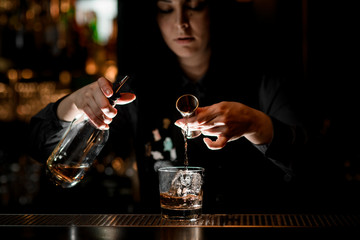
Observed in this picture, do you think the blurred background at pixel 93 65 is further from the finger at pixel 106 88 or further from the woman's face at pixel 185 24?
the finger at pixel 106 88

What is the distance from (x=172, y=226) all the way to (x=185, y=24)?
1.01 m

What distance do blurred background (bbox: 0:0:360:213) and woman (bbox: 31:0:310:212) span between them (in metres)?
0.70

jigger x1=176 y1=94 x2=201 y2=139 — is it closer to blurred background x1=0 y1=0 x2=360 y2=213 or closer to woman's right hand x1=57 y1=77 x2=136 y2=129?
woman's right hand x1=57 y1=77 x2=136 y2=129

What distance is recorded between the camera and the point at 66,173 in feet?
4.37

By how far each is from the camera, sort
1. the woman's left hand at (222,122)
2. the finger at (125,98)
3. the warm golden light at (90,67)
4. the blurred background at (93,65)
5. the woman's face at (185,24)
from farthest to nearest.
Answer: the warm golden light at (90,67) → the blurred background at (93,65) → the woman's face at (185,24) → the finger at (125,98) → the woman's left hand at (222,122)

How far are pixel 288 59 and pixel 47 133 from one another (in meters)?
1.71

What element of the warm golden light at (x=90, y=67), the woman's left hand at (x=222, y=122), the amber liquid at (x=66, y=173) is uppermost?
the woman's left hand at (x=222, y=122)

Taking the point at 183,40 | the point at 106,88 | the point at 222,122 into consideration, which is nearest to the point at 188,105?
the point at 222,122

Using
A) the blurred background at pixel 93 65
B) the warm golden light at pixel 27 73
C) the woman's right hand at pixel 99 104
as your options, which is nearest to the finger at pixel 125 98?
the woman's right hand at pixel 99 104

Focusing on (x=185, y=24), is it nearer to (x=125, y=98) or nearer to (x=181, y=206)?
(x=125, y=98)

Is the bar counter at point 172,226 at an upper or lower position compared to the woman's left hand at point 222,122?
lower

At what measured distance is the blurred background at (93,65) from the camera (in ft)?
9.61

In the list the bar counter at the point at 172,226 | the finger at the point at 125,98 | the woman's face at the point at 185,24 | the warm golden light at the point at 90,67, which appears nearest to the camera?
the bar counter at the point at 172,226

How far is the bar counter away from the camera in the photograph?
120 centimetres
